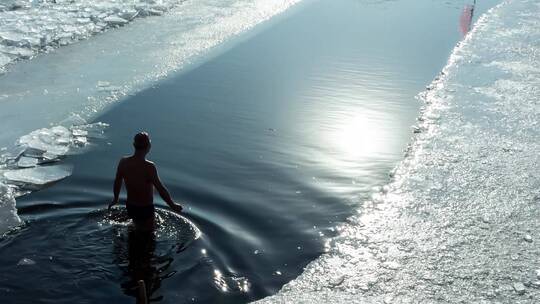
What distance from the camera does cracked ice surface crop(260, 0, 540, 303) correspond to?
4.18 m

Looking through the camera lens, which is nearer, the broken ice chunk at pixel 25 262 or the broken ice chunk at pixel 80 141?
the broken ice chunk at pixel 25 262

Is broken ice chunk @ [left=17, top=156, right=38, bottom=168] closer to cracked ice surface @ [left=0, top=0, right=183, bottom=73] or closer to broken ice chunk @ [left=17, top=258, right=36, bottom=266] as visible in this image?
broken ice chunk @ [left=17, top=258, right=36, bottom=266]

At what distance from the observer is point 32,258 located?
443cm

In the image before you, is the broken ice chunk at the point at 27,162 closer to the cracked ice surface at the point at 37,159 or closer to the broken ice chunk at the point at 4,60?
the cracked ice surface at the point at 37,159

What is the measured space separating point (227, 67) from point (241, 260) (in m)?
5.78

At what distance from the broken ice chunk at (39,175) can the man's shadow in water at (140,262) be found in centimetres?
137

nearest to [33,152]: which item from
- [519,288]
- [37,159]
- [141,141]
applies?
[37,159]

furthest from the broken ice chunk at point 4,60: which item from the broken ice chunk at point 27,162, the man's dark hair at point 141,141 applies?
the man's dark hair at point 141,141

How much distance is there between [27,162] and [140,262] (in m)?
2.30

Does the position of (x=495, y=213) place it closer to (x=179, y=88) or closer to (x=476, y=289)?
(x=476, y=289)

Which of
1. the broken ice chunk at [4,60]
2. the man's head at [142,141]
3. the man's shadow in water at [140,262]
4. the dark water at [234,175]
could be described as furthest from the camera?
the broken ice chunk at [4,60]

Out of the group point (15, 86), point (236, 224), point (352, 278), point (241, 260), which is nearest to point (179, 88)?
point (15, 86)

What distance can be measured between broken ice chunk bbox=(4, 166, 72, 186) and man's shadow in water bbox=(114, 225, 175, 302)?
137 centimetres

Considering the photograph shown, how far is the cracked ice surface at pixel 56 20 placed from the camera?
1049cm
